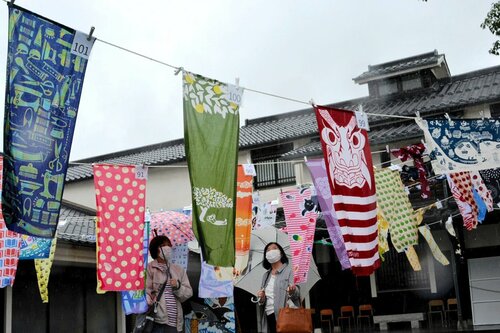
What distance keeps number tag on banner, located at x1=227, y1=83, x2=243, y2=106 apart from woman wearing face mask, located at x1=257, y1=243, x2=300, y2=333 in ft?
8.98

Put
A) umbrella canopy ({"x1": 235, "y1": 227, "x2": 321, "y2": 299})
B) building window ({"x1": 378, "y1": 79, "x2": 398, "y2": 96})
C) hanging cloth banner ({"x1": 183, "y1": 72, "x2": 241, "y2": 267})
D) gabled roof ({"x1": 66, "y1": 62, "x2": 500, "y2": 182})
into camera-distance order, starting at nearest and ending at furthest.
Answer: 1. hanging cloth banner ({"x1": 183, "y1": 72, "x2": 241, "y2": 267})
2. umbrella canopy ({"x1": 235, "y1": 227, "x2": 321, "y2": 299})
3. gabled roof ({"x1": 66, "y1": 62, "x2": 500, "y2": 182})
4. building window ({"x1": 378, "y1": 79, "x2": 398, "y2": 96})

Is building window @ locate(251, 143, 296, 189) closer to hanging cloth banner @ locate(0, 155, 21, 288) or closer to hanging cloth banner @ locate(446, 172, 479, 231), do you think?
hanging cloth banner @ locate(446, 172, 479, 231)

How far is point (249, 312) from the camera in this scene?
20.1 meters

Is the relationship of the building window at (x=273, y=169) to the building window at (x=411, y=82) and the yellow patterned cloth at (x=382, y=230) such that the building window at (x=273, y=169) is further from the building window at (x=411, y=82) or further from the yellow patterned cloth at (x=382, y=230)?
the yellow patterned cloth at (x=382, y=230)

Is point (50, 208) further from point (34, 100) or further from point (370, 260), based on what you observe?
point (370, 260)

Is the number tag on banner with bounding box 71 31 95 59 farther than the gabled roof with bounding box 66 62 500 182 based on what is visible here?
No

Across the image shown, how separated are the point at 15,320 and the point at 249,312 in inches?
342

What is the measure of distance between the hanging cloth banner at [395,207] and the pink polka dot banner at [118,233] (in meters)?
5.05

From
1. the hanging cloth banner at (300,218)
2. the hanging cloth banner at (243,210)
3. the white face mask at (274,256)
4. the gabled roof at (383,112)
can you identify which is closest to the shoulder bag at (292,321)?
the white face mask at (274,256)

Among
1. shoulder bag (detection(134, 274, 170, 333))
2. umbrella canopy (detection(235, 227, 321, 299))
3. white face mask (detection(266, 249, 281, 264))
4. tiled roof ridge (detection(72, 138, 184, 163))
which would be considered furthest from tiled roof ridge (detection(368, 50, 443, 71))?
shoulder bag (detection(134, 274, 170, 333))

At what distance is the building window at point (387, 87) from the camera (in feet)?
79.5

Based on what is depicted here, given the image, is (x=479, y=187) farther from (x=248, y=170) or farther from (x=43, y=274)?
(x=43, y=274)

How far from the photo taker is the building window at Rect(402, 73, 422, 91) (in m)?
23.7

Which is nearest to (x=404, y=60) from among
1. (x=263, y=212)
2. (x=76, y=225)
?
(x=263, y=212)
